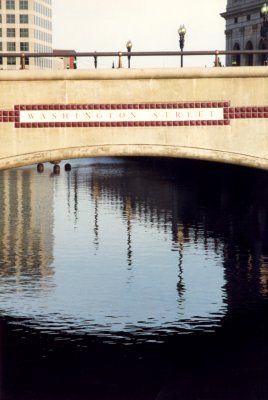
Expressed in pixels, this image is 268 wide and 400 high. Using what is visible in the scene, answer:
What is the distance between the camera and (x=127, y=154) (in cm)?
3441

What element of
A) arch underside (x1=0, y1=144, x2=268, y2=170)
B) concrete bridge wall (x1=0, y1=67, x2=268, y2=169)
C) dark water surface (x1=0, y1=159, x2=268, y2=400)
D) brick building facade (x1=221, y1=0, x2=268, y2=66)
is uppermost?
brick building facade (x1=221, y1=0, x2=268, y2=66)

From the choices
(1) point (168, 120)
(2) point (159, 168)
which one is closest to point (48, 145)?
(1) point (168, 120)

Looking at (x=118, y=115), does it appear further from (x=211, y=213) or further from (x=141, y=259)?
(x=211, y=213)

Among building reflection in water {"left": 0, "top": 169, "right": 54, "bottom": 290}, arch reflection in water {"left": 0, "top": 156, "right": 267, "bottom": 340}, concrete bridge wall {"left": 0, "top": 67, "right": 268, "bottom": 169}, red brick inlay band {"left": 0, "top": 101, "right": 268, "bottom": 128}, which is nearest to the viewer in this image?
concrete bridge wall {"left": 0, "top": 67, "right": 268, "bottom": 169}

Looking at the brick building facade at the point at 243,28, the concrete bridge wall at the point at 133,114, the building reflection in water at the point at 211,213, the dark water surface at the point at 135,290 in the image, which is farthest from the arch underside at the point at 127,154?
the brick building facade at the point at 243,28

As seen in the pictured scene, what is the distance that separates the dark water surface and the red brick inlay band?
40.3ft

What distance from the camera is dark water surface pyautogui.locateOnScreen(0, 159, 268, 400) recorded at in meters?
40.7

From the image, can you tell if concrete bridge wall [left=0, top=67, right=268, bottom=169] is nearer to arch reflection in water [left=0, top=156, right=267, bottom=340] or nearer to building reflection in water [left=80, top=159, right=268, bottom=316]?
arch reflection in water [left=0, top=156, right=267, bottom=340]

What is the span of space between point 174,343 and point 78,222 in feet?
147

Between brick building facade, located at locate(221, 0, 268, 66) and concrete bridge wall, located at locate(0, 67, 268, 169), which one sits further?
brick building facade, located at locate(221, 0, 268, 66)

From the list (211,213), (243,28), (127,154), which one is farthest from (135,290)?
(243,28)

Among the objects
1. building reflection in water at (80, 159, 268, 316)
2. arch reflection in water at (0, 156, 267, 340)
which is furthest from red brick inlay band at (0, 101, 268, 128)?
building reflection in water at (80, 159, 268, 316)

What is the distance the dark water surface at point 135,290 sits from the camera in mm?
40719

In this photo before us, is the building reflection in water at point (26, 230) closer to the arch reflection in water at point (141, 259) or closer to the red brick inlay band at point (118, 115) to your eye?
the arch reflection in water at point (141, 259)
